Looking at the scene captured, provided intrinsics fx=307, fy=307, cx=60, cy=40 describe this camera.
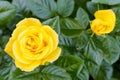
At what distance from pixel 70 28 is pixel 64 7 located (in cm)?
8

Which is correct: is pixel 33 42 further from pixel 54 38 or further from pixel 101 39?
pixel 101 39

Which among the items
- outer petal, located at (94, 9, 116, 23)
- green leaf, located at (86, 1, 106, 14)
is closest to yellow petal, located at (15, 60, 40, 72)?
outer petal, located at (94, 9, 116, 23)

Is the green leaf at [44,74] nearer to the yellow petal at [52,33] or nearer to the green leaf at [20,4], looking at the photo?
the yellow petal at [52,33]

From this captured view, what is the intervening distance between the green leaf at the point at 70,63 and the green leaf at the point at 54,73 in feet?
0.10

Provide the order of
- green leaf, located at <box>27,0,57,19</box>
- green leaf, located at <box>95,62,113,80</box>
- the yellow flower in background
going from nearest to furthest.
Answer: the yellow flower in background
green leaf, located at <box>27,0,57,19</box>
green leaf, located at <box>95,62,113,80</box>

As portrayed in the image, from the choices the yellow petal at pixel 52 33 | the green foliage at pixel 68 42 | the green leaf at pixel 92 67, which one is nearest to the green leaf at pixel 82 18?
the green foliage at pixel 68 42

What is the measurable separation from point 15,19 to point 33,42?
10.8 inches

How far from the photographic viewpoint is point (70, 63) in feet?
2.52

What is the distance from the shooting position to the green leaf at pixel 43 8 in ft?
2.75

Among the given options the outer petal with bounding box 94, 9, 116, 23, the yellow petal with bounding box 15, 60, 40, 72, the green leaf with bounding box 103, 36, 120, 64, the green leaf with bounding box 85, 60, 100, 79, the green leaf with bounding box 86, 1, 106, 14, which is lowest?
the green leaf with bounding box 85, 60, 100, 79

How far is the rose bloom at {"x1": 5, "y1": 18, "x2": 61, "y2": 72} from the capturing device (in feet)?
2.06

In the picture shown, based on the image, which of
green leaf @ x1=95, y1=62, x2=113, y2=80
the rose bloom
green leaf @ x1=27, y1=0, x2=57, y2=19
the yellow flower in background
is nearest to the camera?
the rose bloom

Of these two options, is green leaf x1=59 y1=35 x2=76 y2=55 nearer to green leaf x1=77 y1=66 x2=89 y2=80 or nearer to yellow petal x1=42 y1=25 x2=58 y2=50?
green leaf x1=77 y1=66 x2=89 y2=80

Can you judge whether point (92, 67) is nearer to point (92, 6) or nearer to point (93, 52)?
point (93, 52)
